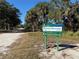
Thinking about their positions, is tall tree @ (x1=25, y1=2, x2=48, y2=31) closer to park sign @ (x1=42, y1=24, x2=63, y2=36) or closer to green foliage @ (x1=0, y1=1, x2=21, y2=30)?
green foliage @ (x1=0, y1=1, x2=21, y2=30)

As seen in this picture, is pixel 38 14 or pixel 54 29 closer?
pixel 54 29

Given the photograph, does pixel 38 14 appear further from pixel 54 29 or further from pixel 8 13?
pixel 54 29

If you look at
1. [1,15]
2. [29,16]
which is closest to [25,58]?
[1,15]

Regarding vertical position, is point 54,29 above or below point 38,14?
below

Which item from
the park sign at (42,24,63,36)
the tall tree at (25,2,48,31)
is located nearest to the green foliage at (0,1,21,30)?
the tall tree at (25,2,48,31)

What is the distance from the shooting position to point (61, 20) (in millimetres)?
41531

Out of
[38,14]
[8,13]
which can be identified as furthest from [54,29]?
[38,14]

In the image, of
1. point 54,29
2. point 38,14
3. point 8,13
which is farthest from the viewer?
point 38,14

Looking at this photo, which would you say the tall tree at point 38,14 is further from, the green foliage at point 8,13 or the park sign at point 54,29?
the park sign at point 54,29

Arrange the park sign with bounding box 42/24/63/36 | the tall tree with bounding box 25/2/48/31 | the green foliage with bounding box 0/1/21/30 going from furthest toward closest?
1. the tall tree with bounding box 25/2/48/31
2. the green foliage with bounding box 0/1/21/30
3. the park sign with bounding box 42/24/63/36

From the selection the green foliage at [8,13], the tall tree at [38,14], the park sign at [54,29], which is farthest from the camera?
the tall tree at [38,14]

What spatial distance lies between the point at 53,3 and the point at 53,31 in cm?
3397

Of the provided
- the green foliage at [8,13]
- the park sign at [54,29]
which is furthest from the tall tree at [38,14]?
the park sign at [54,29]

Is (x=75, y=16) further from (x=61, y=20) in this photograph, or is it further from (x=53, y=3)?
(x=53, y=3)
